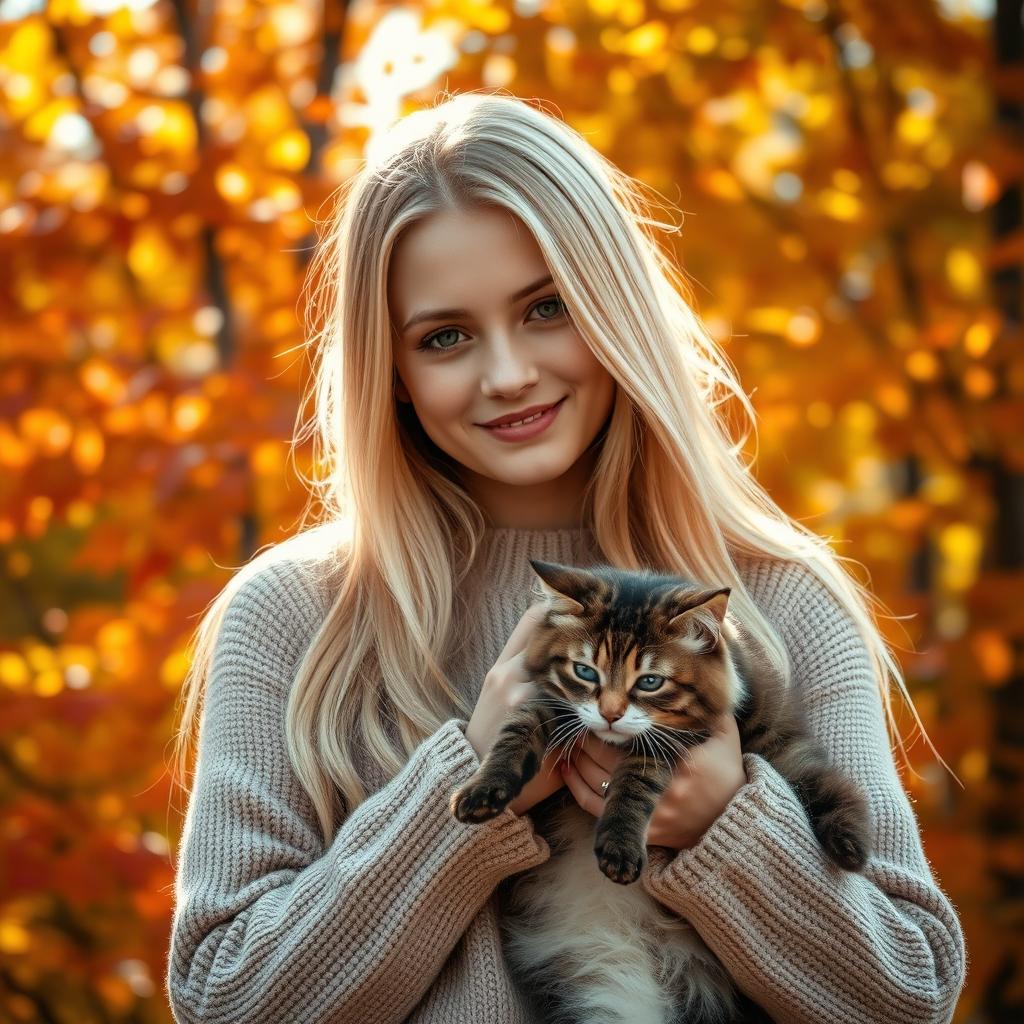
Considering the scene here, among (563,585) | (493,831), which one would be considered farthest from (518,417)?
(493,831)

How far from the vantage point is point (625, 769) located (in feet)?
8.10

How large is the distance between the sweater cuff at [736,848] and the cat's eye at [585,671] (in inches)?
14.0

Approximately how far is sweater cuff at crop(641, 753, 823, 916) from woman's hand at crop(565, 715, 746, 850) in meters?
0.04

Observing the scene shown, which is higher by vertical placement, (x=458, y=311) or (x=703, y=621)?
(x=458, y=311)

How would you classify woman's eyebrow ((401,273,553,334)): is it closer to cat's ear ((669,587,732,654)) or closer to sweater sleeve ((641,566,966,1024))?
cat's ear ((669,587,732,654))

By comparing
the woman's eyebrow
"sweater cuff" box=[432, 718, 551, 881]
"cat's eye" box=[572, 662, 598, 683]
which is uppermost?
the woman's eyebrow

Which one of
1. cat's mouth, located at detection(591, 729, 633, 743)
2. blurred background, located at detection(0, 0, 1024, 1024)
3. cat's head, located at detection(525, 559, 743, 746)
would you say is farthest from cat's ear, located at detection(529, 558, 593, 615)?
blurred background, located at detection(0, 0, 1024, 1024)

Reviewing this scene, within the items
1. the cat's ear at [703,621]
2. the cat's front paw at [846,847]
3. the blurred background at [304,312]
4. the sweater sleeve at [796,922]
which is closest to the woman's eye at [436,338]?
the cat's ear at [703,621]

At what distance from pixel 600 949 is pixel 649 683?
52cm

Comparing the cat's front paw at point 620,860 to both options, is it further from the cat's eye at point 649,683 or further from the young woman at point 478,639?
the cat's eye at point 649,683

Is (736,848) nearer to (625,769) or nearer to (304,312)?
Answer: (625,769)

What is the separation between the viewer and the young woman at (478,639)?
2.40 m

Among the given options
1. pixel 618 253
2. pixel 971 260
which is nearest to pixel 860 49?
pixel 971 260

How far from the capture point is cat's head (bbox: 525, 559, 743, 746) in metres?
2.54
